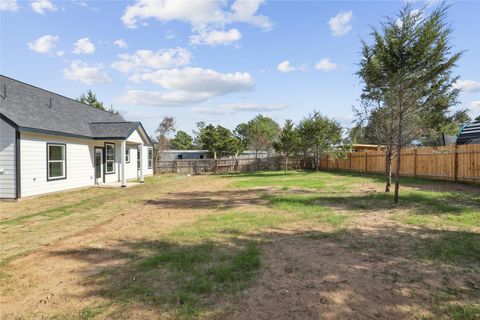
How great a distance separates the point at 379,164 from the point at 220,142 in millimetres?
17828

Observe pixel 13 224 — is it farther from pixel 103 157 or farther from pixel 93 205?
pixel 103 157

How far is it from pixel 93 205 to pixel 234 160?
62.4ft

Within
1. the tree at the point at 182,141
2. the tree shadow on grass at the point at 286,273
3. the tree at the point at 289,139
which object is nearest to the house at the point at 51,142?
the tree shadow on grass at the point at 286,273

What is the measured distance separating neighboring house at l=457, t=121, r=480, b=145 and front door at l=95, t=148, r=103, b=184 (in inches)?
762

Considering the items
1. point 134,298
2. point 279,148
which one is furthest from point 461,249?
point 279,148

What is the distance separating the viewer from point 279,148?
24.7m

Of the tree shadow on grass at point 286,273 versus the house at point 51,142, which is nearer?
the tree shadow on grass at point 286,273

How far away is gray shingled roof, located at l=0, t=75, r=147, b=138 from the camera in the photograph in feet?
34.8

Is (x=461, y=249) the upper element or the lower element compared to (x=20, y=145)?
lower

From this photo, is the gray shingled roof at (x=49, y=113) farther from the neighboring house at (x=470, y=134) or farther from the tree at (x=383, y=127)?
the neighboring house at (x=470, y=134)

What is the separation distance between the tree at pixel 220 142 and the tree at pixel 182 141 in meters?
26.8

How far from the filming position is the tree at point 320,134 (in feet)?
73.8

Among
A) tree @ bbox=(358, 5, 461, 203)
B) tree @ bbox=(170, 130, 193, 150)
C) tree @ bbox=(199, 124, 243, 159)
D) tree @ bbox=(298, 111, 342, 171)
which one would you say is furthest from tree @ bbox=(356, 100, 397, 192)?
tree @ bbox=(170, 130, 193, 150)

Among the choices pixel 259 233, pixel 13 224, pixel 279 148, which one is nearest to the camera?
pixel 259 233
